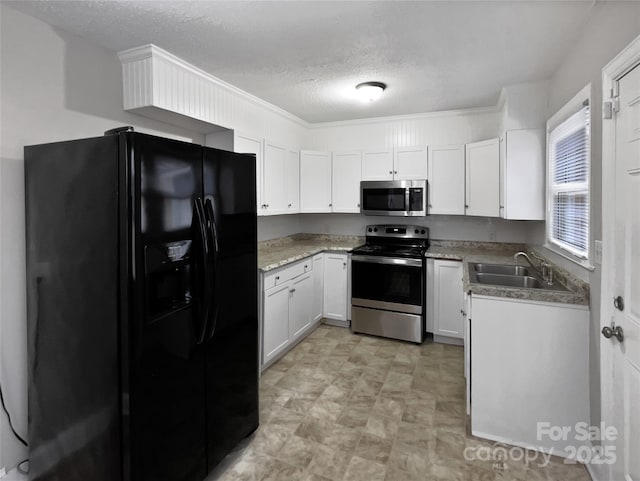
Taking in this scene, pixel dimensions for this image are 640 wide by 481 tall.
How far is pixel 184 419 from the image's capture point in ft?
5.50

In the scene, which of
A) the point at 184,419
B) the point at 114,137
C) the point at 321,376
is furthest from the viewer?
the point at 321,376

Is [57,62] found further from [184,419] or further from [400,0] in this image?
[184,419]

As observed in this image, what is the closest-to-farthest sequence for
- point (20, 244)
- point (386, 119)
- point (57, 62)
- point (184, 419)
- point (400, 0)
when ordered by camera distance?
1. point (184, 419)
2. point (400, 0)
3. point (20, 244)
4. point (57, 62)
5. point (386, 119)

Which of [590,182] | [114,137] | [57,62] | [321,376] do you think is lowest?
[321,376]

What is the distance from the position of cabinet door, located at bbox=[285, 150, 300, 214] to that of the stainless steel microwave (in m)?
0.78

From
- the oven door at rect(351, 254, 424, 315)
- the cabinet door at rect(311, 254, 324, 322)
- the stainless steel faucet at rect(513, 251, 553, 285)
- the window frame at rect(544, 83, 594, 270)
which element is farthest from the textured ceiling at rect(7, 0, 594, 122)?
the cabinet door at rect(311, 254, 324, 322)

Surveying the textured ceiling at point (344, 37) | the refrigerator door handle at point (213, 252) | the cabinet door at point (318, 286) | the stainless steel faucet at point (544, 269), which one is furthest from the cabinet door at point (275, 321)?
the stainless steel faucet at point (544, 269)

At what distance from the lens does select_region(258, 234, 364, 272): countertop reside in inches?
129

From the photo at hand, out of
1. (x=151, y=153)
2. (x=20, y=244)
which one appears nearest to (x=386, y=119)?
(x=151, y=153)

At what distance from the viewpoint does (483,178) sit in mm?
3523

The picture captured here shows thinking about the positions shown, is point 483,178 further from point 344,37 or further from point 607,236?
point 344,37

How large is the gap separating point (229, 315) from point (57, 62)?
182 cm

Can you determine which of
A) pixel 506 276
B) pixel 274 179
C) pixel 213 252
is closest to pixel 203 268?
pixel 213 252

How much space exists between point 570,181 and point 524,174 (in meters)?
0.63
